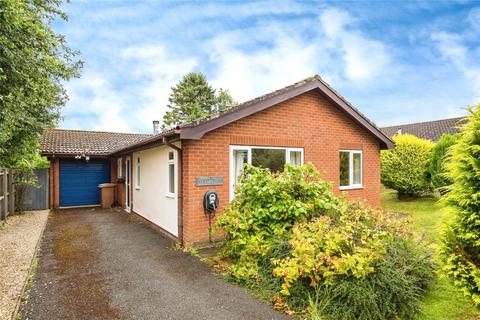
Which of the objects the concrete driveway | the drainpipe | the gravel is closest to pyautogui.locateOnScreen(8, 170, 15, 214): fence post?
the gravel

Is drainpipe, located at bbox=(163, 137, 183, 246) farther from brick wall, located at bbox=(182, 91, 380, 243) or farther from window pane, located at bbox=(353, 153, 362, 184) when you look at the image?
window pane, located at bbox=(353, 153, 362, 184)

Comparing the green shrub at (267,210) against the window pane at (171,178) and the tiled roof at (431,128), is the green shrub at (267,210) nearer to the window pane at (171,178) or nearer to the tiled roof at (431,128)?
the window pane at (171,178)

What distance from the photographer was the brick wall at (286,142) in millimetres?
7570

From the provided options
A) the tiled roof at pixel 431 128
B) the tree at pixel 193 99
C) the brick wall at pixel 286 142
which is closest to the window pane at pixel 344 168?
the brick wall at pixel 286 142

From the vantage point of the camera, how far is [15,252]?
7348 mm

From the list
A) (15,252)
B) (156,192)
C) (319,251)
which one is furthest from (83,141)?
(319,251)

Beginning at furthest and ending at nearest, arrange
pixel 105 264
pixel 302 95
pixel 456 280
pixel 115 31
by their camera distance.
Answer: pixel 115 31, pixel 302 95, pixel 105 264, pixel 456 280

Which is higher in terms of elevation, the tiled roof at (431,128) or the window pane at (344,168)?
the tiled roof at (431,128)

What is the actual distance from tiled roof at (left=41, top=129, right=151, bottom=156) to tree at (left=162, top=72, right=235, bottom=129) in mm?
22363

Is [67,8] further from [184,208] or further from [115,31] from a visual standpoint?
[184,208]

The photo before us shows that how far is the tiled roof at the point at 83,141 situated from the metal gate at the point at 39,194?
1.19 meters

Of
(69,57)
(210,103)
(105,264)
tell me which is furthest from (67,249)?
(210,103)

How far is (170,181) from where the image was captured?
8961mm

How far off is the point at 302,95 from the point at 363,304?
706 cm
